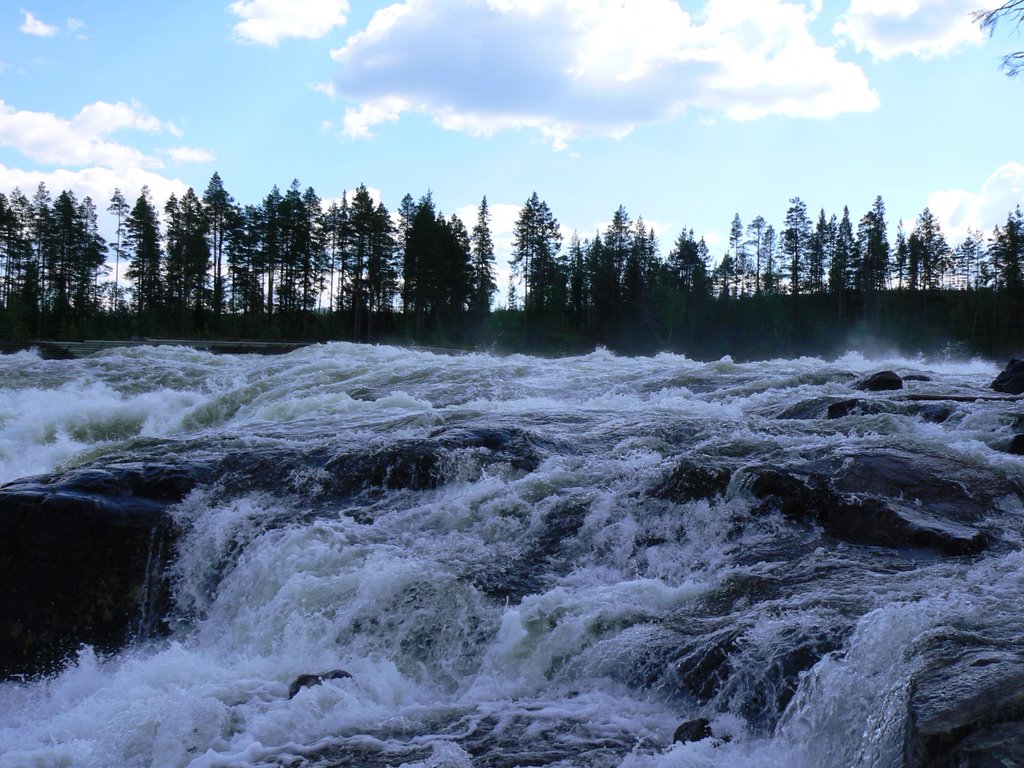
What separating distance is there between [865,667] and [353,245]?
5817 centimetres

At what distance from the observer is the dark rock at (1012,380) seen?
45.6 ft

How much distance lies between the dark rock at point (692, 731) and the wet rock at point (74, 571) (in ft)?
16.0

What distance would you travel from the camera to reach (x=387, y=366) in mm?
20078

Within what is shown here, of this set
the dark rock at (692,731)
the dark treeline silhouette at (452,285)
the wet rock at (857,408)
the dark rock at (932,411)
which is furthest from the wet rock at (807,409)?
the dark treeline silhouette at (452,285)

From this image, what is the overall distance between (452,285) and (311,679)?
189ft

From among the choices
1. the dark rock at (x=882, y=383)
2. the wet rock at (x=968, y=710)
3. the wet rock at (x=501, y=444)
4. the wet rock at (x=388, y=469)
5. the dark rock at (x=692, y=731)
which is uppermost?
the dark rock at (x=882, y=383)

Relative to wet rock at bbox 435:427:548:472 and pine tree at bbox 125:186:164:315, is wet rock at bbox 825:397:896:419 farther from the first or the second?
pine tree at bbox 125:186:164:315

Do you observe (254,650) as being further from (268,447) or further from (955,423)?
(955,423)

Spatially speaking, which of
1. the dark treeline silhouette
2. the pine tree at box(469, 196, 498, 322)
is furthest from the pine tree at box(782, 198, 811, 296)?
the pine tree at box(469, 196, 498, 322)

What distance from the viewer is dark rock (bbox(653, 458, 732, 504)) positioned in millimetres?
7660

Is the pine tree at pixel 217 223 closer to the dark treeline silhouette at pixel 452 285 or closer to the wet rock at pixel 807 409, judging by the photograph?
the dark treeline silhouette at pixel 452 285

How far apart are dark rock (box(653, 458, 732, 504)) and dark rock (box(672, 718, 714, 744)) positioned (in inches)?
127

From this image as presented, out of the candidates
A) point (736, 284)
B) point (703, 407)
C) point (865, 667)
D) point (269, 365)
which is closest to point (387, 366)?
point (269, 365)

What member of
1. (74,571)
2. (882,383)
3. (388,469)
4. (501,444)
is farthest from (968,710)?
(882,383)
